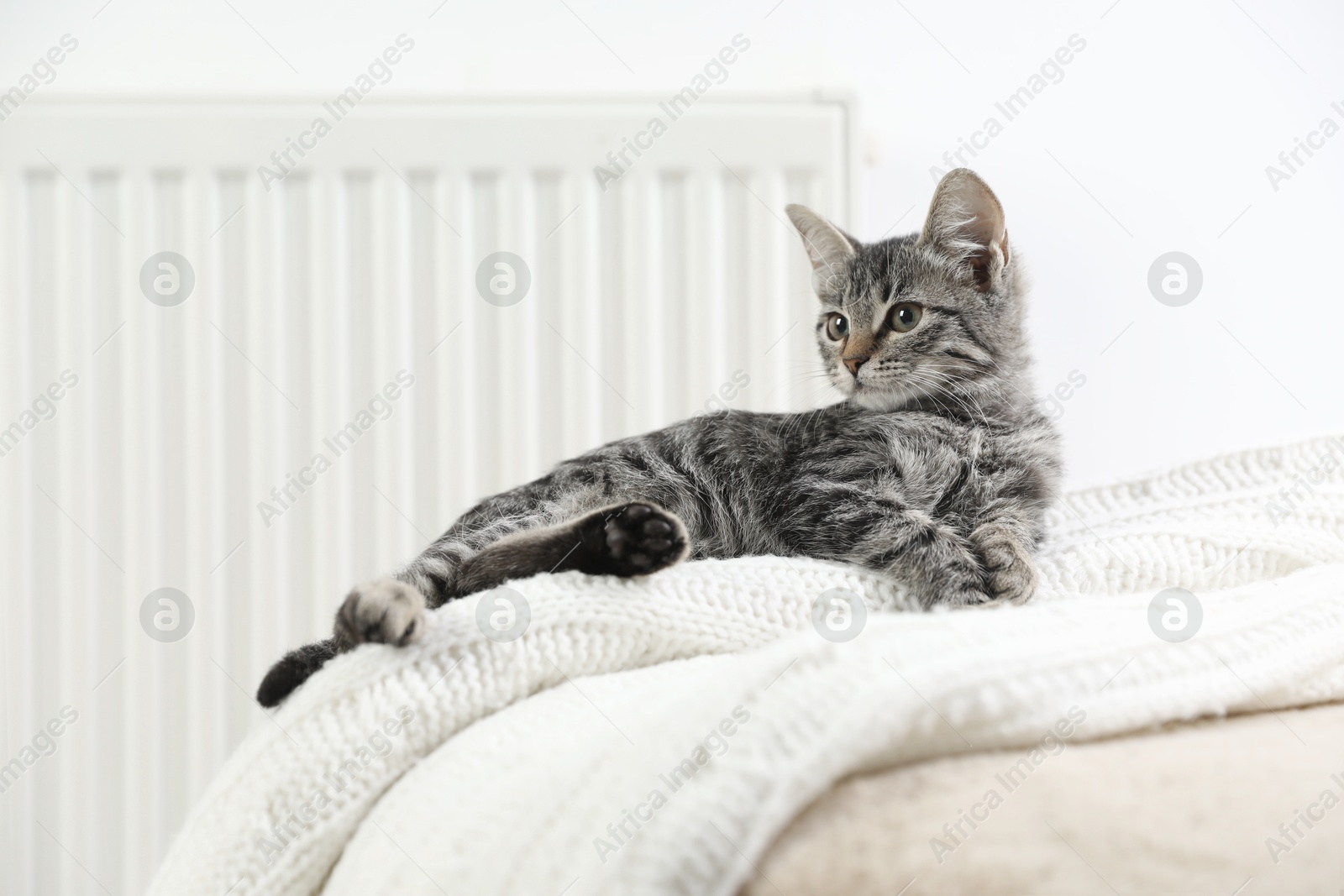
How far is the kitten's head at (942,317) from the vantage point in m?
0.99

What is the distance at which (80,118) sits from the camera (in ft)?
4.75

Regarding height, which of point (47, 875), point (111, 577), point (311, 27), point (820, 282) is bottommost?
point (47, 875)

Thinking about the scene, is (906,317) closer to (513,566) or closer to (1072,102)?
(513,566)

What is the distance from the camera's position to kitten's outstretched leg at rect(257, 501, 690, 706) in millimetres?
604

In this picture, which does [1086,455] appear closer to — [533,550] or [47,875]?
[533,550]

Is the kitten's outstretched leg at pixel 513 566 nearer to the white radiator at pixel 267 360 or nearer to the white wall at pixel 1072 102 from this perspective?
the white radiator at pixel 267 360

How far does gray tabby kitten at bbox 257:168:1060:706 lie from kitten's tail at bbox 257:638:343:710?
1 cm

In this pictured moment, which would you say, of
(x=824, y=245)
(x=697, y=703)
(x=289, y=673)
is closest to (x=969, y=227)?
(x=824, y=245)

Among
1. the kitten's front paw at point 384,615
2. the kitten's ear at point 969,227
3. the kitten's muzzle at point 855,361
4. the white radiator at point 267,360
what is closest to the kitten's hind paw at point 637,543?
the kitten's front paw at point 384,615

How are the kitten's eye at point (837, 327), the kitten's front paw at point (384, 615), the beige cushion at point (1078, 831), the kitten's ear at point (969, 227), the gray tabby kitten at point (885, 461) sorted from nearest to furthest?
the beige cushion at point (1078, 831) < the kitten's front paw at point (384, 615) < the gray tabby kitten at point (885, 461) < the kitten's ear at point (969, 227) < the kitten's eye at point (837, 327)

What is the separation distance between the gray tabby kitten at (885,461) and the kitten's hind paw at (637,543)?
2.6 inches

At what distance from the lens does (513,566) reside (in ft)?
2.49

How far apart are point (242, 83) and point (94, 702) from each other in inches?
44.0

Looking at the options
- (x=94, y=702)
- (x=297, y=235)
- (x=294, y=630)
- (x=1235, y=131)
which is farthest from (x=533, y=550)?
(x=1235, y=131)
